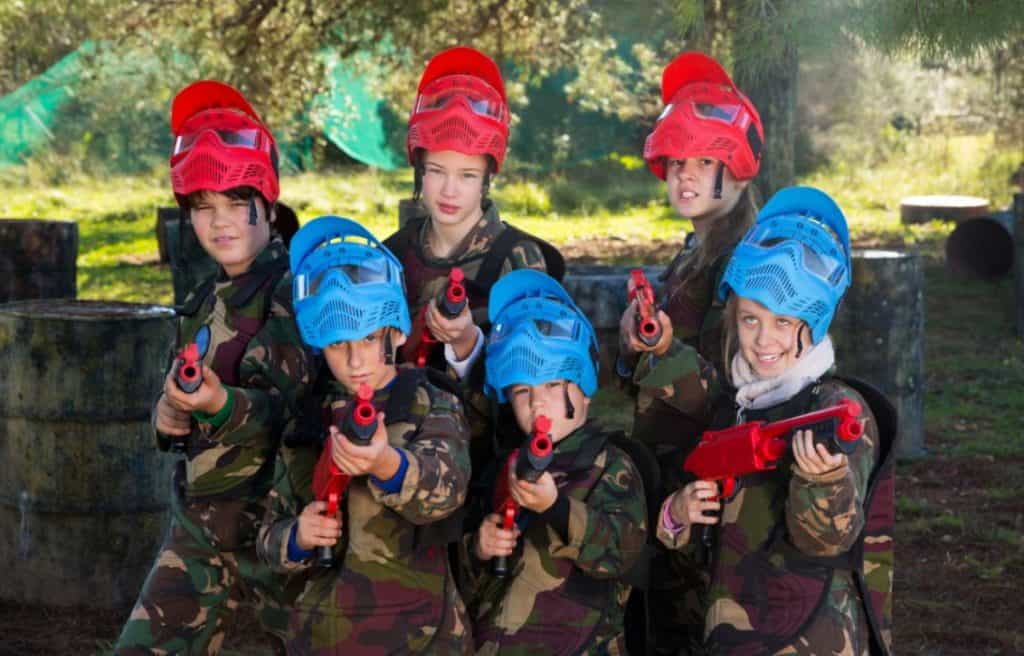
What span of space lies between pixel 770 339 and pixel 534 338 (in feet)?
1.80

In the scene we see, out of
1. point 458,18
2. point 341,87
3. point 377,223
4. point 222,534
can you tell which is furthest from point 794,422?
point 341,87

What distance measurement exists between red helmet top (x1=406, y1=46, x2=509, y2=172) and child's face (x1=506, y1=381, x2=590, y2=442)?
0.73m

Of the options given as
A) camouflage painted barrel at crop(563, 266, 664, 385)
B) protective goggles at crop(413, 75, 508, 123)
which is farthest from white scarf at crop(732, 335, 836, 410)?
camouflage painted barrel at crop(563, 266, 664, 385)

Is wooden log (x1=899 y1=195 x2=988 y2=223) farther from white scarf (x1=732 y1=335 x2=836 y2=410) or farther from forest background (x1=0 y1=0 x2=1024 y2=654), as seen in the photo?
white scarf (x1=732 y1=335 x2=836 y2=410)

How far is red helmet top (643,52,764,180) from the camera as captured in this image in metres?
3.80

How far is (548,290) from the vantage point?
3566mm

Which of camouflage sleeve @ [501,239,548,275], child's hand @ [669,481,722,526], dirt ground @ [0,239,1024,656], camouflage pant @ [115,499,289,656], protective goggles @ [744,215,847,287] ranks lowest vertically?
dirt ground @ [0,239,1024,656]

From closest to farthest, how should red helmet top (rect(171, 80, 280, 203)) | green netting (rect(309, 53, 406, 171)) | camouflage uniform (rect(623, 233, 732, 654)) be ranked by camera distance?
camouflage uniform (rect(623, 233, 732, 654)), red helmet top (rect(171, 80, 280, 203)), green netting (rect(309, 53, 406, 171))

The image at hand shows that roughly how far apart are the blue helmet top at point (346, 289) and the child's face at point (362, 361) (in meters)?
0.04

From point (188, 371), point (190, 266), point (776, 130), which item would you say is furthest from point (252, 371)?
point (776, 130)

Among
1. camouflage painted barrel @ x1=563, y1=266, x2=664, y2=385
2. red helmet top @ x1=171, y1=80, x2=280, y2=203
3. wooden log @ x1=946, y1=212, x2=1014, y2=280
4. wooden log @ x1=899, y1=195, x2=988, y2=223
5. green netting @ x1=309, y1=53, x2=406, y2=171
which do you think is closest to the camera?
red helmet top @ x1=171, y1=80, x2=280, y2=203

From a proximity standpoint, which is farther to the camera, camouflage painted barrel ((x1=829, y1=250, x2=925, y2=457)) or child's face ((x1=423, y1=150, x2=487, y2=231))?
camouflage painted barrel ((x1=829, y1=250, x2=925, y2=457))

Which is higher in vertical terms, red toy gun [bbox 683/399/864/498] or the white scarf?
the white scarf

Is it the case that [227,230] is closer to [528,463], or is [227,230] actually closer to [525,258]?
[525,258]
